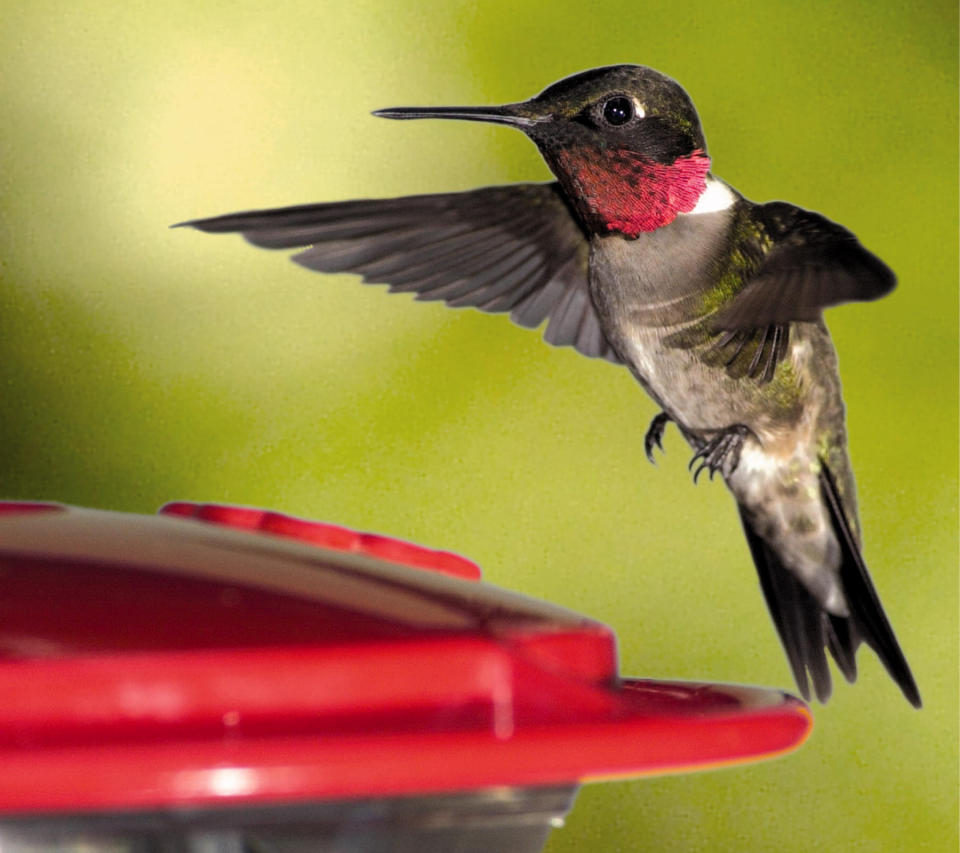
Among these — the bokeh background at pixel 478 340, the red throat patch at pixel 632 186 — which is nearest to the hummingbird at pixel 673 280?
the red throat patch at pixel 632 186

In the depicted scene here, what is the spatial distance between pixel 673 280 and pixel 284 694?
3.59 ft

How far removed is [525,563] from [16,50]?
120cm

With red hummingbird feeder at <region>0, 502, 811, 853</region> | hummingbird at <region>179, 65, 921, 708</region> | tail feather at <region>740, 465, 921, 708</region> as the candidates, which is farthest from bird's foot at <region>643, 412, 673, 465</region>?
red hummingbird feeder at <region>0, 502, 811, 853</region>

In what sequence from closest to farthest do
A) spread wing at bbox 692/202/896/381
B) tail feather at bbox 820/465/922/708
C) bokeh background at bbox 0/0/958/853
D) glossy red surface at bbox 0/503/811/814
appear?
glossy red surface at bbox 0/503/811/814 < spread wing at bbox 692/202/896/381 < tail feather at bbox 820/465/922/708 < bokeh background at bbox 0/0/958/853

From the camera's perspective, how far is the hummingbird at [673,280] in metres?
1.38

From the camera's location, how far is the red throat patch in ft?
4.82

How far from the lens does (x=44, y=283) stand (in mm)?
2178

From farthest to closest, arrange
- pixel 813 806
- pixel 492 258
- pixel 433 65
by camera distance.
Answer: pixel 433 65 < pixel 813 806 < pixel 492 258

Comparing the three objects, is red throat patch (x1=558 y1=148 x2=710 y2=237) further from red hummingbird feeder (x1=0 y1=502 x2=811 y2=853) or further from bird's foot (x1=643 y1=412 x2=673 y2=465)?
red hummingbird feeder (x1=0 y1=502 x2=811 y2=853)

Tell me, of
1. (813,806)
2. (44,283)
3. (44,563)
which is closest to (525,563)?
(813,806)

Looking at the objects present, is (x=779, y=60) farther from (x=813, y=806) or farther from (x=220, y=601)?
(x=220, y=601)

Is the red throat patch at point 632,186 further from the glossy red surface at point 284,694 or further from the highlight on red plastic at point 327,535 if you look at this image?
the glossy red surface at point 284,694

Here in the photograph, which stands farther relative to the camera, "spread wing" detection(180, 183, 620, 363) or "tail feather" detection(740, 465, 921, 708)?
"tail feather" detection(740, 465, 921, 708)

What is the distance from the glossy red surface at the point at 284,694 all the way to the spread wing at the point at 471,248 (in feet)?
1.92
